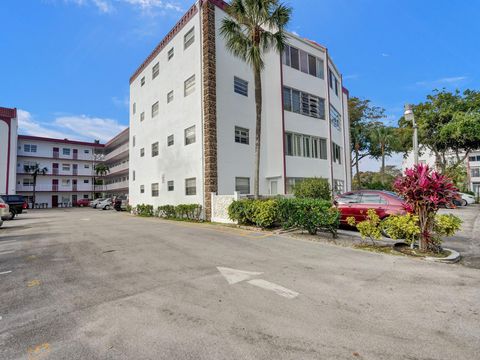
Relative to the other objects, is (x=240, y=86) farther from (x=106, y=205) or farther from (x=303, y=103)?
(x=106, y=205)

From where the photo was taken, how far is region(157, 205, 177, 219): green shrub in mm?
17914

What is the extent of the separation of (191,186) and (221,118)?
481cm

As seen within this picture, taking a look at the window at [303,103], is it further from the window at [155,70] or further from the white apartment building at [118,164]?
the white apartment building at [118,164]

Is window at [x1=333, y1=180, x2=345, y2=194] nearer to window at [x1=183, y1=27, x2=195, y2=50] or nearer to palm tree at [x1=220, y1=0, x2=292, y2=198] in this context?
palm tree at [x1=220, y1=0, x2=292, y2=198]

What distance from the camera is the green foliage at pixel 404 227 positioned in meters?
6.77

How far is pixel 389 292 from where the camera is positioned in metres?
4.37

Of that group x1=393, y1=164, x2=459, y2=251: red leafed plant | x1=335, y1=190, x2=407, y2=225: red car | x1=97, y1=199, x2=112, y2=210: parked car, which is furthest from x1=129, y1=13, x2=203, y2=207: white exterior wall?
x1=97, y1=199, x2=112, y2=210: parked car

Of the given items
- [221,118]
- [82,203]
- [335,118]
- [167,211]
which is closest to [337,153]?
[335,118]

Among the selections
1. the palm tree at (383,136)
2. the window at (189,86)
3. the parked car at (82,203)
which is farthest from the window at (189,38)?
the parked car at (82,203)

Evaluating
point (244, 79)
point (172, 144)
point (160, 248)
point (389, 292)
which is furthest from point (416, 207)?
point (172, 144)

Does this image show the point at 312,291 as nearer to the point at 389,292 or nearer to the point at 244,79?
the point at 389,292

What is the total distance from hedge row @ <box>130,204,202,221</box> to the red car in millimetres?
8472

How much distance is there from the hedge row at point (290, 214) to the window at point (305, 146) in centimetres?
772

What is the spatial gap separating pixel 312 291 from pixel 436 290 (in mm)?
2120
